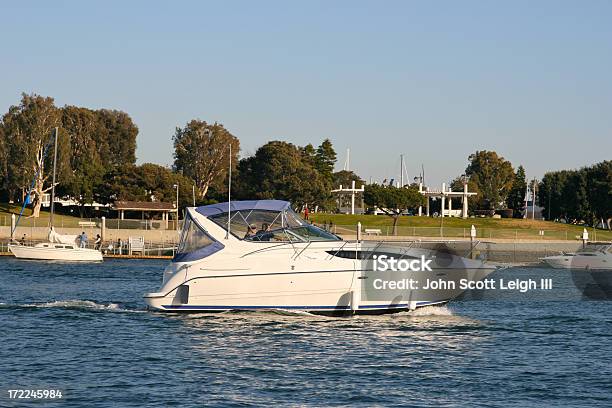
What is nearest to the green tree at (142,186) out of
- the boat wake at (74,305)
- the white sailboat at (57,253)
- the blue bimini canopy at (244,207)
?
the white sailboat at (57,253)

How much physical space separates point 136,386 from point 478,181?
15197 cm

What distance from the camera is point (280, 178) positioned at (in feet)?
426

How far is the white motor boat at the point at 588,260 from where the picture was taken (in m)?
58.5

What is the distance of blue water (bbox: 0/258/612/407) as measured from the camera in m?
21.4

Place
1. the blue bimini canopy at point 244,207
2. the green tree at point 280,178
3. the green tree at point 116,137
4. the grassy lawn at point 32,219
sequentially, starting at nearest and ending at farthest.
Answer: the blue bimini canopy at point 244,207 < the grassy lawn at point 32,219 < the green tree at point 280,178 < the green tree at point 116,137

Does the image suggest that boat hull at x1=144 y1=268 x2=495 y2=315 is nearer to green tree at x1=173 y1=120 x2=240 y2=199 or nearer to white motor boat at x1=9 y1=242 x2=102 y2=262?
white motor boat at x1=9 y1=242 x2=102 y2=262

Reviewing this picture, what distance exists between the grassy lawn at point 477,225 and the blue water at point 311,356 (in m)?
68.6

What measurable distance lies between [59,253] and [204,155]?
7463cm

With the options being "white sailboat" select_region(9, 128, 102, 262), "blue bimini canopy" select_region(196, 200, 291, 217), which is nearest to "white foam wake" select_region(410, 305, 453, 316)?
"blue bimini canopy" select_region(196, 200, 291, 217)

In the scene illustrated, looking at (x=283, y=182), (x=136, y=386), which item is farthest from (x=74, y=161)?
(x=136, y=386)

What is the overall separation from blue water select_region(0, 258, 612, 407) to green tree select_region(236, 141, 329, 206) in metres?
89.5

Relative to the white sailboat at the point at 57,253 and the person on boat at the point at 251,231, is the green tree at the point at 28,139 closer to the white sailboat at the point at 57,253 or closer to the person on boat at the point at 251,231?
the white sailboat at the point at 57,253

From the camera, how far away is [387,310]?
104 feet

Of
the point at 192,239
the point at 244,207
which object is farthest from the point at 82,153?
the point at 192,239
